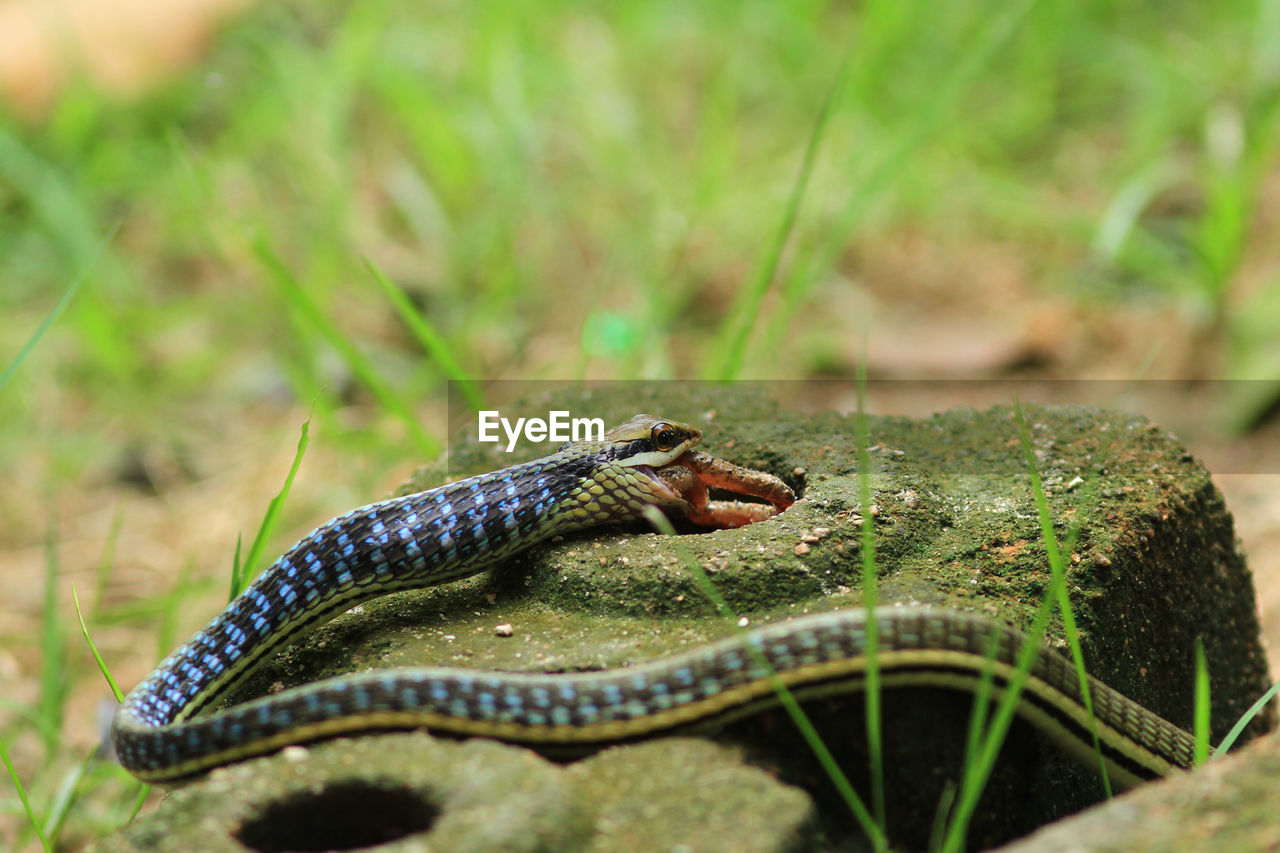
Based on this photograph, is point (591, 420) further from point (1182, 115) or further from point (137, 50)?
point (137, 50)

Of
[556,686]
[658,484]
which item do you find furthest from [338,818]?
[658,484]

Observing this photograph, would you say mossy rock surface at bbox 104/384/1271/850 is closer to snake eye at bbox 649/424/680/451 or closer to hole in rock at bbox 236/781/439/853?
hole in rock at bbox 236/781/439/853

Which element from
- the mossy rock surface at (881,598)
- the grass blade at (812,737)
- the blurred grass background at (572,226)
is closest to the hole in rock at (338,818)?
the mossy rock surface at (881,598)

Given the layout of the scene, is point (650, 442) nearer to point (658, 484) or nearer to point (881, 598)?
point (658, 484)

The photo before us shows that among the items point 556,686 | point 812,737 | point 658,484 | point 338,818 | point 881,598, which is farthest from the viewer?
point 658,484

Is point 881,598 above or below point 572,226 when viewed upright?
below

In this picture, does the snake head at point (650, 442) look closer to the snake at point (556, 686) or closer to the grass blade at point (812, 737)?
the grass blade at point (812, 737)
